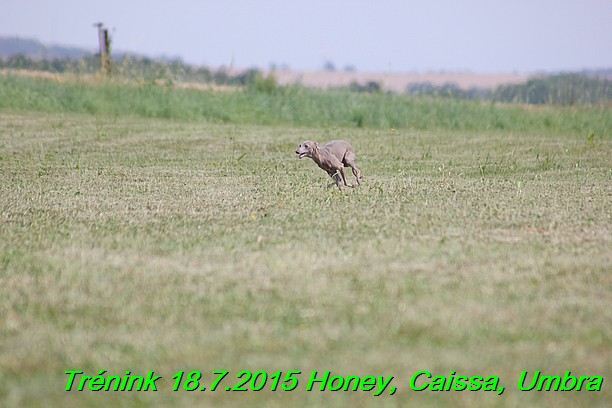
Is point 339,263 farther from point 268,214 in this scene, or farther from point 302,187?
point 302,187

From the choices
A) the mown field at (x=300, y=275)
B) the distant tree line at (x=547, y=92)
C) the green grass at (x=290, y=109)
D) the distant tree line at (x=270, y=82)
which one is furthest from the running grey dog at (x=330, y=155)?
the distant tree line at (x=547, y=92)

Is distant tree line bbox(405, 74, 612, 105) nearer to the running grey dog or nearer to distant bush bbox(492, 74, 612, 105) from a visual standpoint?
distant bush bbox(492, 74, 612, 105)

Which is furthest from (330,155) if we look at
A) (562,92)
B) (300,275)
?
(562,92)

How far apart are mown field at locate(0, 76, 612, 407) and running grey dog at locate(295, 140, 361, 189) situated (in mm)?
281

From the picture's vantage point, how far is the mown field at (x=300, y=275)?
3693 millimetres

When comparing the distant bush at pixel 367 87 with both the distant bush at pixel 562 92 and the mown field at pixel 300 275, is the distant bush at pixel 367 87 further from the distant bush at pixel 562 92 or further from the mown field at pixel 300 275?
the mown field at pixel 300 275

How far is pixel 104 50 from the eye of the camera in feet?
73.1

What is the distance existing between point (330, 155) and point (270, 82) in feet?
41.9

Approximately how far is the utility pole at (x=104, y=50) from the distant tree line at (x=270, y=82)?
0.18 meters

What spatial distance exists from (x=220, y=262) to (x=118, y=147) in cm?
863

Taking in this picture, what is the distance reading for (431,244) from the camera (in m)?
5.96

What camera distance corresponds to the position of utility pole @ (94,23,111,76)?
860 inches

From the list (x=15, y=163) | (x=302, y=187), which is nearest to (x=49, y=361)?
(x=302, y=187)

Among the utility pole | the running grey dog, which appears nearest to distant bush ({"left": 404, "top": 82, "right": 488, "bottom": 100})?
the utility pole
